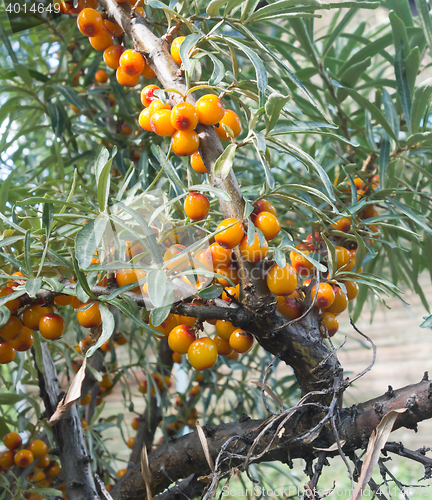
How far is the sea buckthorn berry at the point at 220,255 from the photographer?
16.5 inches

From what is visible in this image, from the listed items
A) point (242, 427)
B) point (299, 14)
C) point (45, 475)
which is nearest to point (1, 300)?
point (242, 427)

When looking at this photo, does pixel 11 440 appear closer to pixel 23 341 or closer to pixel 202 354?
pixel 23 341

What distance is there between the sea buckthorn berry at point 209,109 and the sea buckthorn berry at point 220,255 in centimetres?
12

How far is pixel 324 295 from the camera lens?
0.44 meters

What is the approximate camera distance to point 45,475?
2.78 ft

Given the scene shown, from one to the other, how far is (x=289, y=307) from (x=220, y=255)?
0.35ft

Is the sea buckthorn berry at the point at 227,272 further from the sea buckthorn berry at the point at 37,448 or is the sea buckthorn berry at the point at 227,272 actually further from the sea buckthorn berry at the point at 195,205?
the sea buckthorn berry at the point at 37,448

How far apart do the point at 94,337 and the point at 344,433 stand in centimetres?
29

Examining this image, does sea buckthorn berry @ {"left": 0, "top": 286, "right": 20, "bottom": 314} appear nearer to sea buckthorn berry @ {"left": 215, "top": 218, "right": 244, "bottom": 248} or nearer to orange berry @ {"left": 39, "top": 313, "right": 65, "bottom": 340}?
orange berry @ {"left": 39, "top": 313, "right": 65, "bottom": 340}

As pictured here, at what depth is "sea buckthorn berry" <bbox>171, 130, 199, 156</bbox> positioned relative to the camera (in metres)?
0.39

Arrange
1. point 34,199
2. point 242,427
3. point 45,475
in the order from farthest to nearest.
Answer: point 45,475 → point 242,427 → point 34,199

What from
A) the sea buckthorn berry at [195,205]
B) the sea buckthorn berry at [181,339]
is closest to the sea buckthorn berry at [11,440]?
the sea buckthorn berry at [181,339]

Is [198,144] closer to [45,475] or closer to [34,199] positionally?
[34,199]

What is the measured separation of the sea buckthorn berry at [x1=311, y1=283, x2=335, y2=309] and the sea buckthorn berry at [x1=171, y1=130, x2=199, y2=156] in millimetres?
196
